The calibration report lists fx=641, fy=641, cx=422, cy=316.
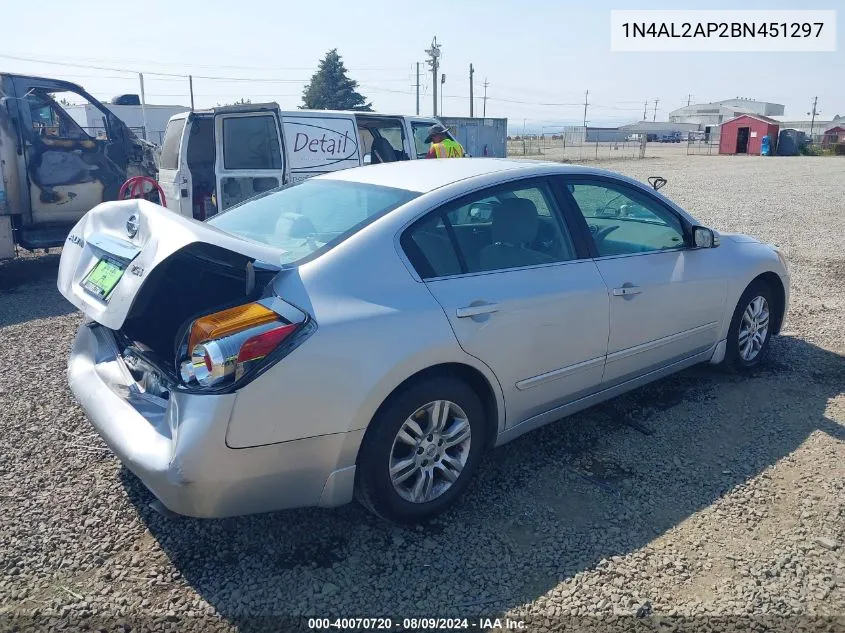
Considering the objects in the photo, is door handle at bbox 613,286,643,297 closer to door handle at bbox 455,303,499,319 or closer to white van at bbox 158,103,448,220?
door handle at bbox 455,303,499,319

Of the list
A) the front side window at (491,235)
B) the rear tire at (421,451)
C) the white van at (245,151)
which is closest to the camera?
the rear tire at (421,451)

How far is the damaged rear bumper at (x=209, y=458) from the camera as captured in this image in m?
2.30

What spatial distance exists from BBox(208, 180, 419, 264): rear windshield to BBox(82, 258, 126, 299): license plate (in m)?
0.66

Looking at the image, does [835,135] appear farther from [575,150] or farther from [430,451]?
[430,451]

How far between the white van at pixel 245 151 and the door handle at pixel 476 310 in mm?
5628

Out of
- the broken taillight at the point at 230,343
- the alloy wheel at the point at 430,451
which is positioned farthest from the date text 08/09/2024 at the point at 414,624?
the broken taillight at the point at 230,343

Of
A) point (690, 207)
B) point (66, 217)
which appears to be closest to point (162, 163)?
point (66, 217)

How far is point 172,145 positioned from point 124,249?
620cm

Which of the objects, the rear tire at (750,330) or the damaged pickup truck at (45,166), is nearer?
the rear tire at (750,330)

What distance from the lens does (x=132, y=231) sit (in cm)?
276

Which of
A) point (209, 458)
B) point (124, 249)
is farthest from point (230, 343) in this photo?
point (124, 249)

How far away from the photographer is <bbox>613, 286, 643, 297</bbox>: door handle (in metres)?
3.49

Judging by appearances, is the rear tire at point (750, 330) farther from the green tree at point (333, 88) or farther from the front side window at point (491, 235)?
the green tree at point (333, 88)

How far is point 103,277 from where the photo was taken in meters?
2.82
